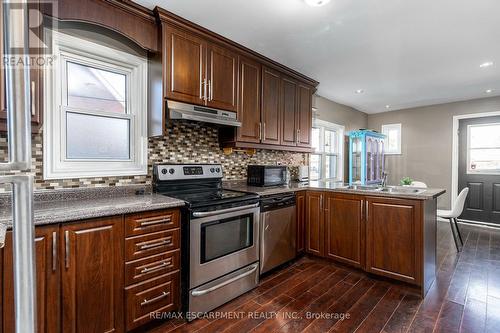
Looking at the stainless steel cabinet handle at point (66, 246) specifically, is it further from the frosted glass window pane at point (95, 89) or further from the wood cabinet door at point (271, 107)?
the wood cabinet door at point (271, 107)

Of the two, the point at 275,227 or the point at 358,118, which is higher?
the point at 358,118

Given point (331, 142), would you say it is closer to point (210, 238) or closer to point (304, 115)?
point (304, 115)

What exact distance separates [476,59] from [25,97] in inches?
158

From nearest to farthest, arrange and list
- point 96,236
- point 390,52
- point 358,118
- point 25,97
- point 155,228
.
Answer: point 25,97 → point 96,236 → point 155,228 → point 390,52 → point 358,118

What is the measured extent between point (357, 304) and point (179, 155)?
2.07 m

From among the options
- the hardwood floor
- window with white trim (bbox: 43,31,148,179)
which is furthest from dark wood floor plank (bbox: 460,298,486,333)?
window with white trim (bbox: 43,31,148,179)

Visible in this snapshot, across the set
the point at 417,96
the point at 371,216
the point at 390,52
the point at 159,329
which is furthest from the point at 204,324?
the point at 417,96

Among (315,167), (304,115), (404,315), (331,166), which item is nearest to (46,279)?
(404,315)

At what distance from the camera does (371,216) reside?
99.0 inches

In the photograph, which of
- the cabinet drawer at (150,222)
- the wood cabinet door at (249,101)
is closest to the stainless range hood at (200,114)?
the wood cabinet door at (249,101)

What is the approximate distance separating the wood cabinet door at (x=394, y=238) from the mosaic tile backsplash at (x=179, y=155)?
1500 mm

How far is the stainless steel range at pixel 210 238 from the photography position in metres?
1.87

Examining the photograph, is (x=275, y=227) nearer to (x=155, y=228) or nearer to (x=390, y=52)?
(x=155, y=228)

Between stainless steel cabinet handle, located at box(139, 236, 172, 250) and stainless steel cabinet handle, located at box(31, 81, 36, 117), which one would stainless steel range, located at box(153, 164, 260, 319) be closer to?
stainless steel cabinet handle, located at box(139, 236, 172, 250)
